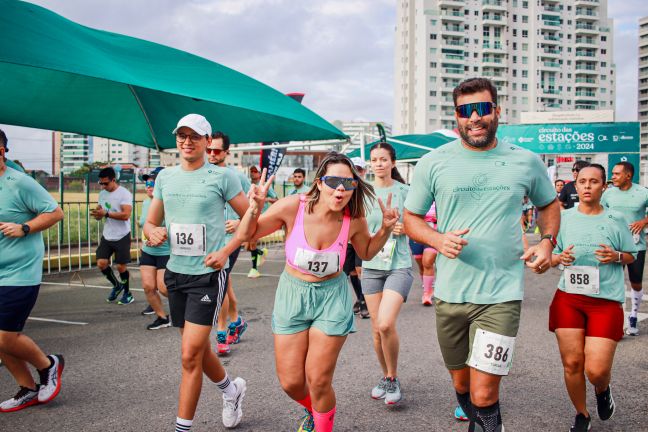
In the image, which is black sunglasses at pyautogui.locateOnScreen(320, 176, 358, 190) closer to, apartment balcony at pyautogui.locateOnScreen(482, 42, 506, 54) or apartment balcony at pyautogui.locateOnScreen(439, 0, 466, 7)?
apartment balcony at pyautogui.locateOnScreen(439, 0, 466, 7)

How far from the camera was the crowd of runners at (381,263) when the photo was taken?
116 inches

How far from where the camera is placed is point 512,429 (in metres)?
3.76

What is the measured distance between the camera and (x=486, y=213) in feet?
9.70

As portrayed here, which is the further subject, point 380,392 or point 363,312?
point 363,312

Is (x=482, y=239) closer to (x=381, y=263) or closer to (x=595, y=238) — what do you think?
(x=595, y=238)

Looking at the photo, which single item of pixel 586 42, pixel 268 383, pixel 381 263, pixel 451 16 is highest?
pixel 451 16

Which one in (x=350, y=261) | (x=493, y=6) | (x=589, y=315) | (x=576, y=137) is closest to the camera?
(x=589, y=315)

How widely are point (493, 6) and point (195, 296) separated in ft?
336

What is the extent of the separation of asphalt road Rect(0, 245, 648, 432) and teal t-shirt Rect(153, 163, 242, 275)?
1170mm

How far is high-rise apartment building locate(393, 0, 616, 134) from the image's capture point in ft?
307

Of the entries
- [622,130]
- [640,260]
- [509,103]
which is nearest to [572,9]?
[509,103]

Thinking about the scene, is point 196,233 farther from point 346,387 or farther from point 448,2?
point 448,2

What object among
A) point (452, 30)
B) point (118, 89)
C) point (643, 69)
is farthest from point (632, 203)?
point (643, 69)

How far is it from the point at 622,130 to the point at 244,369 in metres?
24.9
